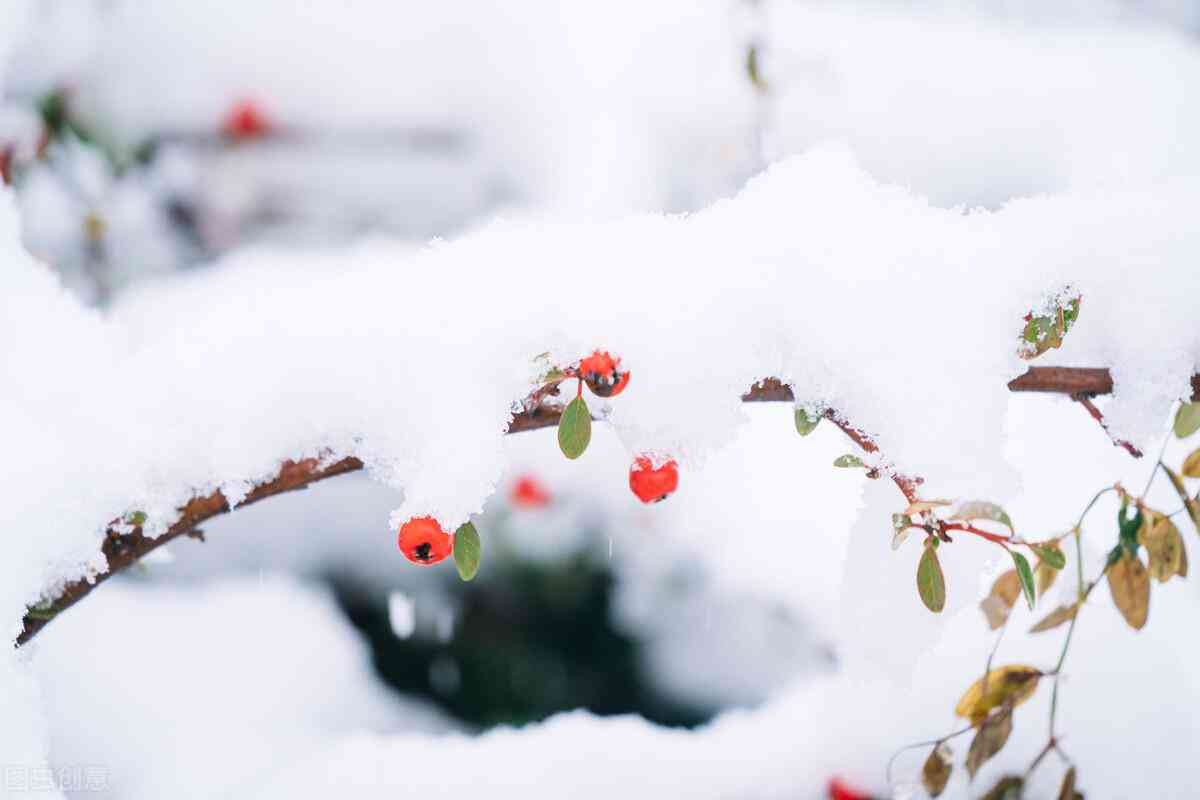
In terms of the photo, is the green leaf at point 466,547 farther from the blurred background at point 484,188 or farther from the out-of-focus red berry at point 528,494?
the out-of-focus red berry at point 528,494

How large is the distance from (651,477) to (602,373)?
119mm

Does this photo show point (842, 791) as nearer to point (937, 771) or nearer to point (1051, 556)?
point (937, 771)

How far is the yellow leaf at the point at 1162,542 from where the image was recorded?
0.69 m

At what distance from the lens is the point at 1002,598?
0.79 m

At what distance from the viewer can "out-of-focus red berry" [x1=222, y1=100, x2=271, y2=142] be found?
248cm

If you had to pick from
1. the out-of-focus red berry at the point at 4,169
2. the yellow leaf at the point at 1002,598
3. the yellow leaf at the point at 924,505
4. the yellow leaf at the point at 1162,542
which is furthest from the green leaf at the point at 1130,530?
the out-of-focus red berry at the point at 4,169

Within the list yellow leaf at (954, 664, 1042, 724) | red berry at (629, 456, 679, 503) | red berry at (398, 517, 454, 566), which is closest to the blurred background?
red berry at (398, 517, 454, 566)

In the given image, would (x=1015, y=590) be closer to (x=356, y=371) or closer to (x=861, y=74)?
(x=356, y=371)

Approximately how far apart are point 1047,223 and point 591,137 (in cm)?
183

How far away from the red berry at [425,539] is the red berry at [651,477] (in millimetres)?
151

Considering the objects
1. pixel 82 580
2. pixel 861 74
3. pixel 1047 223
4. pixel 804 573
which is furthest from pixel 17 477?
pixel 861 74

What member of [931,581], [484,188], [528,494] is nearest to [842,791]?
[931,581]

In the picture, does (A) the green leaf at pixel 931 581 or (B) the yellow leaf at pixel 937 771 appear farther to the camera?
(B) the yellow leaf at pixel 937 771

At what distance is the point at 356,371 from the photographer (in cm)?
65
